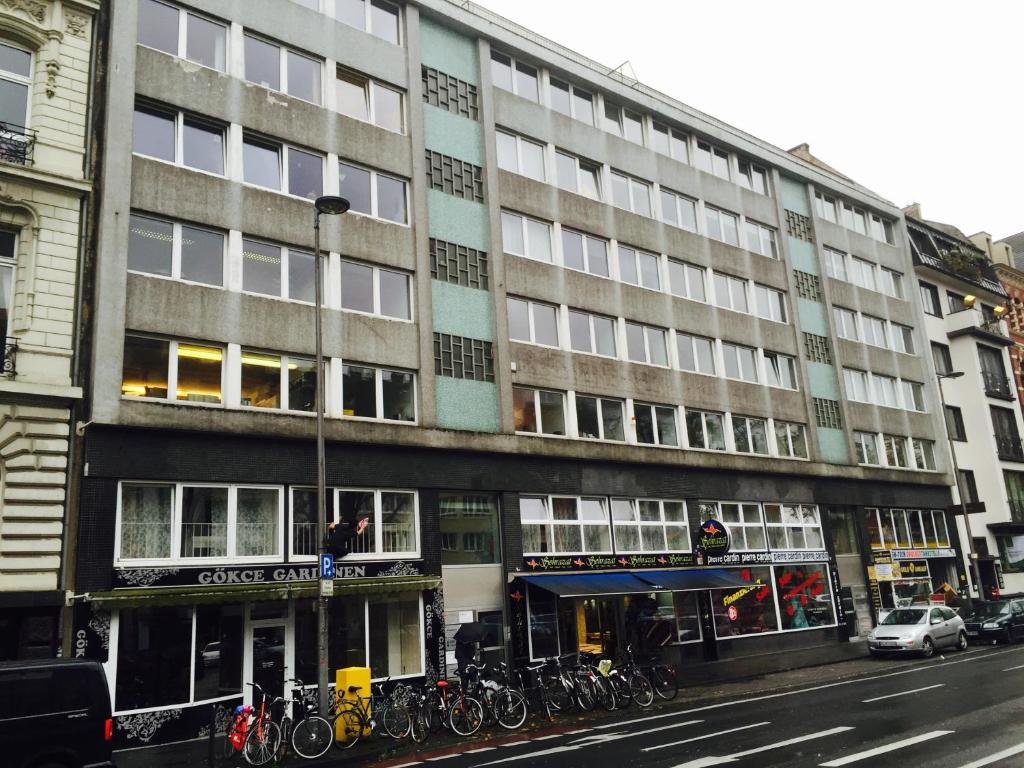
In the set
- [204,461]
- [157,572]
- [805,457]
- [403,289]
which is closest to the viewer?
[157,572]

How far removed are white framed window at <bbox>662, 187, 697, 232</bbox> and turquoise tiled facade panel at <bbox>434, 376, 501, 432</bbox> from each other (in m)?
12.0

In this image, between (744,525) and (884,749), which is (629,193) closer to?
(744,525)

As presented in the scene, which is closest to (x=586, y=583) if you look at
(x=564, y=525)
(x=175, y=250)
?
(x=564, y=525)

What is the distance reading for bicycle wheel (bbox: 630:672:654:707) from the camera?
752 inches

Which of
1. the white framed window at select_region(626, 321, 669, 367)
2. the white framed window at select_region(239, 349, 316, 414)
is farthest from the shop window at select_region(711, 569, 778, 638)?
the white framed window at select_region(239, 349, 316, 414)

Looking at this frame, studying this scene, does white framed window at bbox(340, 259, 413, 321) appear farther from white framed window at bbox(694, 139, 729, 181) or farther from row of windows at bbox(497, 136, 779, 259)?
white framed window at bbox(694, 139, 729, 181)

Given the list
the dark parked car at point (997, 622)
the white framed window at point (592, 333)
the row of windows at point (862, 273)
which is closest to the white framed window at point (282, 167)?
the white framed window at point (592, 333)

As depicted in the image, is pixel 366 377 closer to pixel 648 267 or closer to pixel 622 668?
pixel 622 668

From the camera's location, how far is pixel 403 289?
24.0 metres

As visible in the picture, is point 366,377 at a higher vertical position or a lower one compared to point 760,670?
higher

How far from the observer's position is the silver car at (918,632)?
2602 cm

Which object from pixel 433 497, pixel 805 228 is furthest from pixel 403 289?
pixel 805 228

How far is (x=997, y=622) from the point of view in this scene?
2919 centimetres

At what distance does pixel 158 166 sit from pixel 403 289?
23.2 feet
